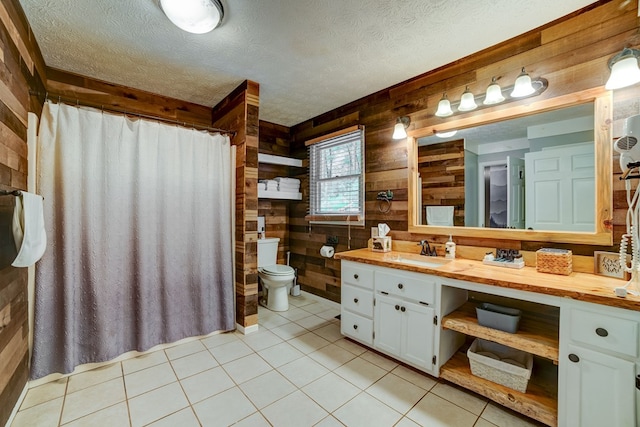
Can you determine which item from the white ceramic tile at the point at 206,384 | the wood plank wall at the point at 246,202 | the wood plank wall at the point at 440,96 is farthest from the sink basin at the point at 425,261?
the white ceramic tile at the point at 206,384

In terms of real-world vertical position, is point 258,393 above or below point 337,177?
below

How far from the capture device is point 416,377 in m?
1.91

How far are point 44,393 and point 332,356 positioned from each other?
1.95 meters

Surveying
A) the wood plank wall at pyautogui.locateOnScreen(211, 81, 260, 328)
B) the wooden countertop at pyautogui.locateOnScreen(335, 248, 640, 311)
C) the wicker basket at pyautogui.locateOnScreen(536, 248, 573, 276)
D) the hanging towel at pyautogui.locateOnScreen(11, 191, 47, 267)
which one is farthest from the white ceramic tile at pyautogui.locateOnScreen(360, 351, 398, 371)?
the hanging towel at pyautogui.locateOnScreen(11, 191, 47, 267)

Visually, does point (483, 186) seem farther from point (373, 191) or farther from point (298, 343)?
point (298, 343)

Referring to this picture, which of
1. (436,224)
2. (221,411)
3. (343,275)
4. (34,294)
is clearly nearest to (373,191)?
(436,224)

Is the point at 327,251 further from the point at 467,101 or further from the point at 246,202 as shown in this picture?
the point at 467,101

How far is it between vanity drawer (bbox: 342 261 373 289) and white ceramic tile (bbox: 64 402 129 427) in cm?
172

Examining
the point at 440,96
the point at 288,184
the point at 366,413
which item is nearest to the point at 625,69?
the point at 440,96

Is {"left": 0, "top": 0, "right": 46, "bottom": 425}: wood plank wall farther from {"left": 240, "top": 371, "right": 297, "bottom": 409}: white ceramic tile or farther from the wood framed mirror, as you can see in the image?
the wood framed mirror

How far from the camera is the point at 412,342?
194 cm

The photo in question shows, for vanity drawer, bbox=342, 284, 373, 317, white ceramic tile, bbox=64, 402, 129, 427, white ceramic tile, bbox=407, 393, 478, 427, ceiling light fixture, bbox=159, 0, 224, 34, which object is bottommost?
white ceramic tile, bbox=407, 393, 478, 427

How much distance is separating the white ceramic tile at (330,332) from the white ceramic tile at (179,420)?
1.23 m

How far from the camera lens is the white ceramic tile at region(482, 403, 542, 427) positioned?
149 cm
